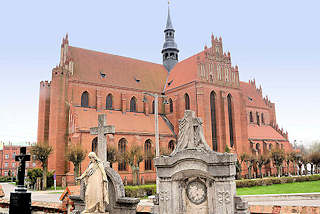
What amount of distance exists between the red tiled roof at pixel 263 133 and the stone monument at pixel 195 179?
4365 centimetres

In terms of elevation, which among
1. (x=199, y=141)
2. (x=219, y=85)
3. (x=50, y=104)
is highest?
(x=219, y=85)

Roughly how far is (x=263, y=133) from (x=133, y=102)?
25.1m

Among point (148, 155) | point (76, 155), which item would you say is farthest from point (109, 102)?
point (76, 155)

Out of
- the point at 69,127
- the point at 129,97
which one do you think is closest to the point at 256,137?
the point at 129,97

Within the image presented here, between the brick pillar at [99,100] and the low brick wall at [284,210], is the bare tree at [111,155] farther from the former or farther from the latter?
the low brick wall at [284,210]

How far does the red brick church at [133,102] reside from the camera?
35.3 m

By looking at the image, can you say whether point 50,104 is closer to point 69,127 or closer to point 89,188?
point 69,127

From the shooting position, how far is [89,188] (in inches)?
259

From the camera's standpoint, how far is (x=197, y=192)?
282 inches

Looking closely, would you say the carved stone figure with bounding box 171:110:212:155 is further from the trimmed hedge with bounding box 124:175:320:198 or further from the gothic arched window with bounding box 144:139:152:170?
the gothic arched window with bounding box 144:139:152:170

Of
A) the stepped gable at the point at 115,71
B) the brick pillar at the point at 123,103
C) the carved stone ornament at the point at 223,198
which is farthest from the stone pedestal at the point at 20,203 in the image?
the brick pillar at the point at 123,103

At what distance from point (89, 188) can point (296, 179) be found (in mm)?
28185

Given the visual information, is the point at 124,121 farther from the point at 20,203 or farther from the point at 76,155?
the point at 20,203

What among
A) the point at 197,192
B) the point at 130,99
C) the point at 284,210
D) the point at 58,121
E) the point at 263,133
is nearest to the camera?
the point at 284,210
